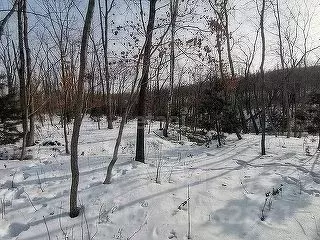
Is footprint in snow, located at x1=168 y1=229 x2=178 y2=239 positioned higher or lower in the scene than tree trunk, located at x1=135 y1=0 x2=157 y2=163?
lower

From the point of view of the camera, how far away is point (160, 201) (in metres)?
5.72

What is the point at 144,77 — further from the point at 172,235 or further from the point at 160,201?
the point at 172,235

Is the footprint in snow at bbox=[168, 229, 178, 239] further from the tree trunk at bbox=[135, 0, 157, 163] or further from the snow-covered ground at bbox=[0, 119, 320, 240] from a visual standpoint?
the tree trunk at bbox=[135, 0, 157, 163]

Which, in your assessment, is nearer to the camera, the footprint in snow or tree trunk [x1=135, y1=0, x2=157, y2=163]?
the footprint in snow

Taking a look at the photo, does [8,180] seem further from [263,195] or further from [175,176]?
[263,195]

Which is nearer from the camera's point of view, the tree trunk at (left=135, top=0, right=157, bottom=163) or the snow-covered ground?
the snow-covered ground

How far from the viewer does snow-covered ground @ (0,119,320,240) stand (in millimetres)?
4809

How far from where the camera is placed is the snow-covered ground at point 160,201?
481 centimetres

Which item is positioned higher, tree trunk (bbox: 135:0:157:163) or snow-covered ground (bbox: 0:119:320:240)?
tree trunk (bbox: 135:0:157:163)

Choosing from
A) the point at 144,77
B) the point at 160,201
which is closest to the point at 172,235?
the point at 160,201

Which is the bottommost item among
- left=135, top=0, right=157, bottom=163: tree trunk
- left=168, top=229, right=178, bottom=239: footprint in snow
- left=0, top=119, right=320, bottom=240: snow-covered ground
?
left=168, top=229, right=178, bottom=239: footprint in snow

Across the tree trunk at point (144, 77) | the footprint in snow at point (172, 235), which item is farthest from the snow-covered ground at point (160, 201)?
the tree trunk at point (144, 77)

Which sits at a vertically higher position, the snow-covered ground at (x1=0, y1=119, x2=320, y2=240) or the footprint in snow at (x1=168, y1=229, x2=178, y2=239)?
the snow-covered ground at (x1=0, y1=119, x2=320, y2=240)

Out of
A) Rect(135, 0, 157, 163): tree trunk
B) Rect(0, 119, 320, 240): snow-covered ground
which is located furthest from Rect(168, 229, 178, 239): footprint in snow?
Rect(135, 0, 157, 163): tree trunk
